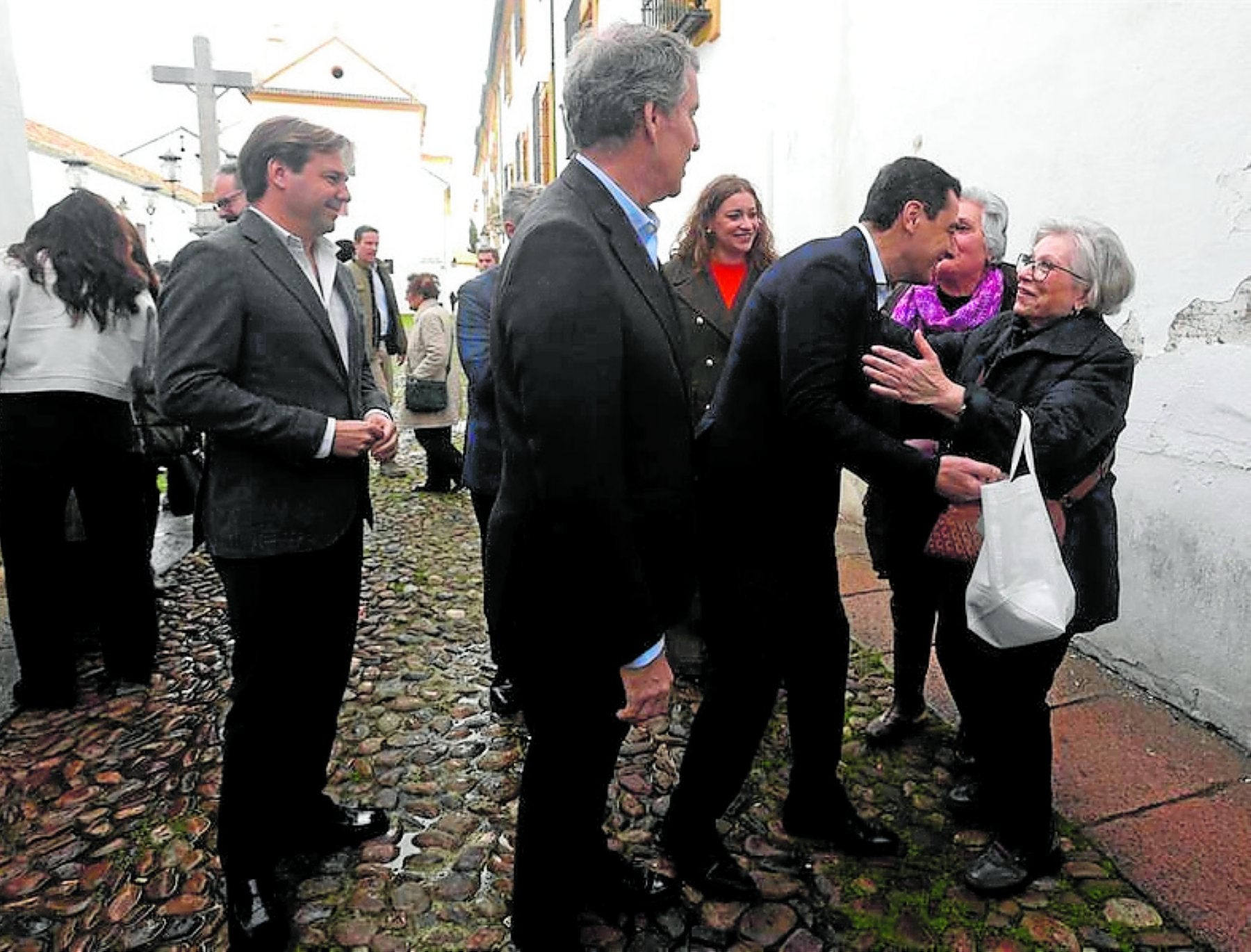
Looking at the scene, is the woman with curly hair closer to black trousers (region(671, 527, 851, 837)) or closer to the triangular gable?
black trousers (region(671, 527, 851, 837))

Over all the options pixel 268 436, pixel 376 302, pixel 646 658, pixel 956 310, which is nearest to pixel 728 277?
pixel 956 310

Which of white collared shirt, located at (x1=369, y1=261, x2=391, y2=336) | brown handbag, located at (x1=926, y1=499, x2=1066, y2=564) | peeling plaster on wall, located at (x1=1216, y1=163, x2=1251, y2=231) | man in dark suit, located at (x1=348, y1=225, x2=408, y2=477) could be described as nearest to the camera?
brown handbag, located at (x1=926, y1=499, x2=1066, y2=564)

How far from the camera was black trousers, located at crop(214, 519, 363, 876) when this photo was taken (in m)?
1.99

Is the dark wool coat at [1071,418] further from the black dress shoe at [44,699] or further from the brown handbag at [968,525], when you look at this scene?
the black dress shoe at [44,699]

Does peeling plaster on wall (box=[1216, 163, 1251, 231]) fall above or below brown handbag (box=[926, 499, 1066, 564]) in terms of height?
above

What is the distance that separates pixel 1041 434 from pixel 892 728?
135cm

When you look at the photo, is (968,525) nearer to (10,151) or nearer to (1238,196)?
(1238,196)

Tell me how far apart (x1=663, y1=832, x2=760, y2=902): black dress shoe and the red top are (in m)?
1.95

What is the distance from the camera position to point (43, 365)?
118 inches

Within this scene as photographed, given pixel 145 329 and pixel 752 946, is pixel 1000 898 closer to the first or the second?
pixel 752 946

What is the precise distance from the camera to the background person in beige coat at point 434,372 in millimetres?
6660

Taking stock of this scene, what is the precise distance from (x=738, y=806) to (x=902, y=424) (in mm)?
1229

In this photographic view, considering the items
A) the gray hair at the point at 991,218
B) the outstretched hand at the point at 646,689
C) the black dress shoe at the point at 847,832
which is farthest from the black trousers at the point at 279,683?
the gray hair at the point at 991,218

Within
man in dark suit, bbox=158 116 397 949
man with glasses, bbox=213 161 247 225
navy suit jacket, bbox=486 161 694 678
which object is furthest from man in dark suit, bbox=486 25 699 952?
man with glasses, bbox=213 161 247 225
